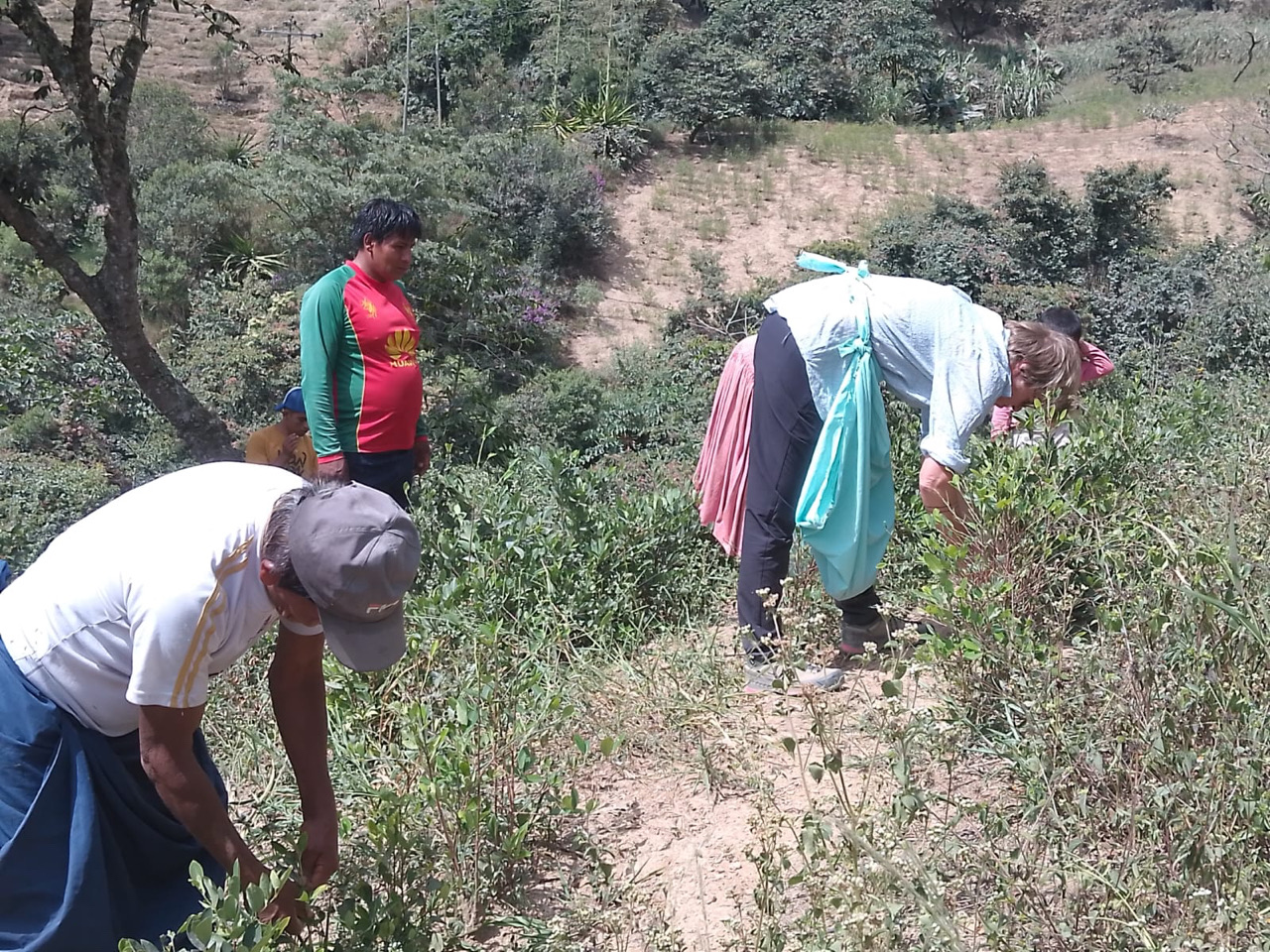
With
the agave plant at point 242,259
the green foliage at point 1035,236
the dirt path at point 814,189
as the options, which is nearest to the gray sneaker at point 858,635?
the green foliage at point 1035,236

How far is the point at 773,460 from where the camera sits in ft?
9.95

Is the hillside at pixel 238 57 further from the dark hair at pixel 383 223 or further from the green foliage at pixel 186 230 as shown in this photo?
the dark hair at pixel 383 223

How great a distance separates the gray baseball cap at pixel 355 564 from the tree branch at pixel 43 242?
6156mm

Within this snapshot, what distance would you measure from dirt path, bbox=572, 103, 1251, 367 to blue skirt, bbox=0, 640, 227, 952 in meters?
10.9

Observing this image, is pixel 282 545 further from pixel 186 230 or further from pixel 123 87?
pixel 186 230

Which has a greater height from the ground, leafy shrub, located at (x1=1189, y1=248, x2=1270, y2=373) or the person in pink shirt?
the person in pink shirt

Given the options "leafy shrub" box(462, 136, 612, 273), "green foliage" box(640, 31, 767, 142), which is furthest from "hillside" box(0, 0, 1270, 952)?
"green foliage" box(640, 31, 767, 142)

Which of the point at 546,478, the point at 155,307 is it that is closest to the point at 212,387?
the point at 155,307

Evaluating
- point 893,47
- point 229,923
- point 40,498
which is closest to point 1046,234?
point 893,47

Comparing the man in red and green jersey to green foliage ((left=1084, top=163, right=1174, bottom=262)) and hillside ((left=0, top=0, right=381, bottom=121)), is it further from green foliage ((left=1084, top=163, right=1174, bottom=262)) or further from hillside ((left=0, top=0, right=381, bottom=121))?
hillside ((left=0, top=0, right=381, bottom=121))

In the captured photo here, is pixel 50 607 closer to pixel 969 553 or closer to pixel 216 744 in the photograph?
pixel 216 744

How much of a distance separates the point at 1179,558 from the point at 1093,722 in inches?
16.7

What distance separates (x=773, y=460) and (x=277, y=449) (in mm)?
2322

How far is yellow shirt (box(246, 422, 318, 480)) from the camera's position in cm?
444
